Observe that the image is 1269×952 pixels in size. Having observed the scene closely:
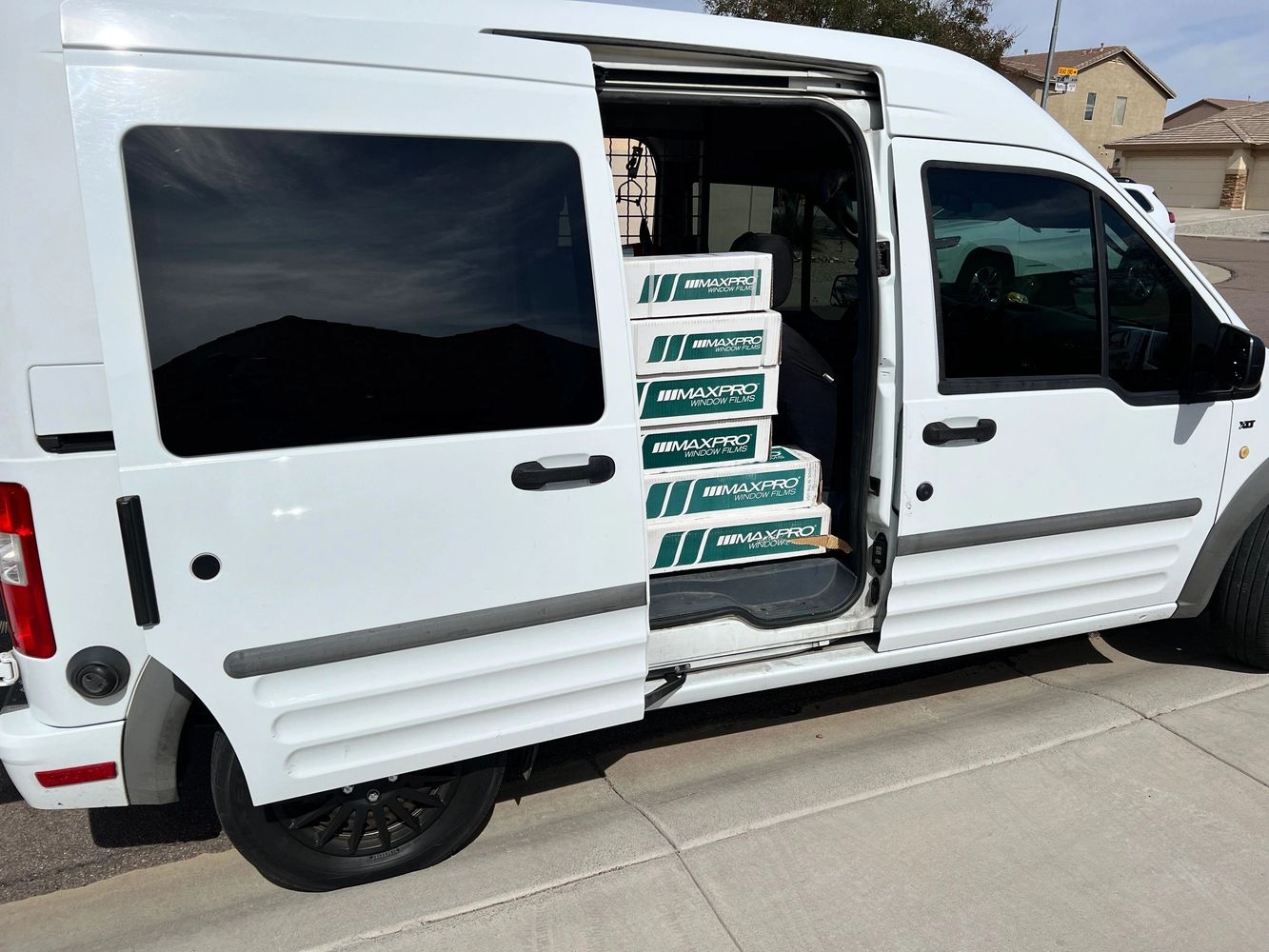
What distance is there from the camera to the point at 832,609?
282cm

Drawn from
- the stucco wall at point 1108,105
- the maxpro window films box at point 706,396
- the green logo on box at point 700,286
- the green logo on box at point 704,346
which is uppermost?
the stucco wall at point 1108,105

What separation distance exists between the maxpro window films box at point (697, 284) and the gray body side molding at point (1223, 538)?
183 centimetres

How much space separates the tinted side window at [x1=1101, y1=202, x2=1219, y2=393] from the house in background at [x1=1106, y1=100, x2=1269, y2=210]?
37.5 metres

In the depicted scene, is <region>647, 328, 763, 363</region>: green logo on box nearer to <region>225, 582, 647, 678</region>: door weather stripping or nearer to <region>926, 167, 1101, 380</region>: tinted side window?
<region>926, 167, 1101, 380</region>: tinted side window

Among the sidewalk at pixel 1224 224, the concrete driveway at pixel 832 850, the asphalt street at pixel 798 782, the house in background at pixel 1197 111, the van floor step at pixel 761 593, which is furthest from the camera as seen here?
the house in background at pixel 1197 111

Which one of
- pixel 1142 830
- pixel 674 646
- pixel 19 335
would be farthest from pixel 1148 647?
pixel 19 335

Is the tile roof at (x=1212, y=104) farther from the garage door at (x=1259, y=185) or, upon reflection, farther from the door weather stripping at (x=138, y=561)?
the door weather stripping at (x=138, y=561)

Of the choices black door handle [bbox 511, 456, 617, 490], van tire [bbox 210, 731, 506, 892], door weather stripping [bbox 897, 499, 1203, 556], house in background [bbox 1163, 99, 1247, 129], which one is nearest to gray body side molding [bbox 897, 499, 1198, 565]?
door weather stripping [bbox 897, 499, 1203, 556]

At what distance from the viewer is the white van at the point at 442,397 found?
1.83m

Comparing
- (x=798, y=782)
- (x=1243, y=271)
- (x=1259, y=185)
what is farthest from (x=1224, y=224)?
(x=798, y=782)

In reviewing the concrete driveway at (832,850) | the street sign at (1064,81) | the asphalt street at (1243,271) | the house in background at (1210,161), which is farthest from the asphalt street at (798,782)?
the house in background at (1210,161)

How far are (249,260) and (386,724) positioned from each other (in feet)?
3.69

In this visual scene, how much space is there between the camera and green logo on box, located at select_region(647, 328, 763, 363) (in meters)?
2.68

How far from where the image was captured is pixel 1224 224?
1112 inches
